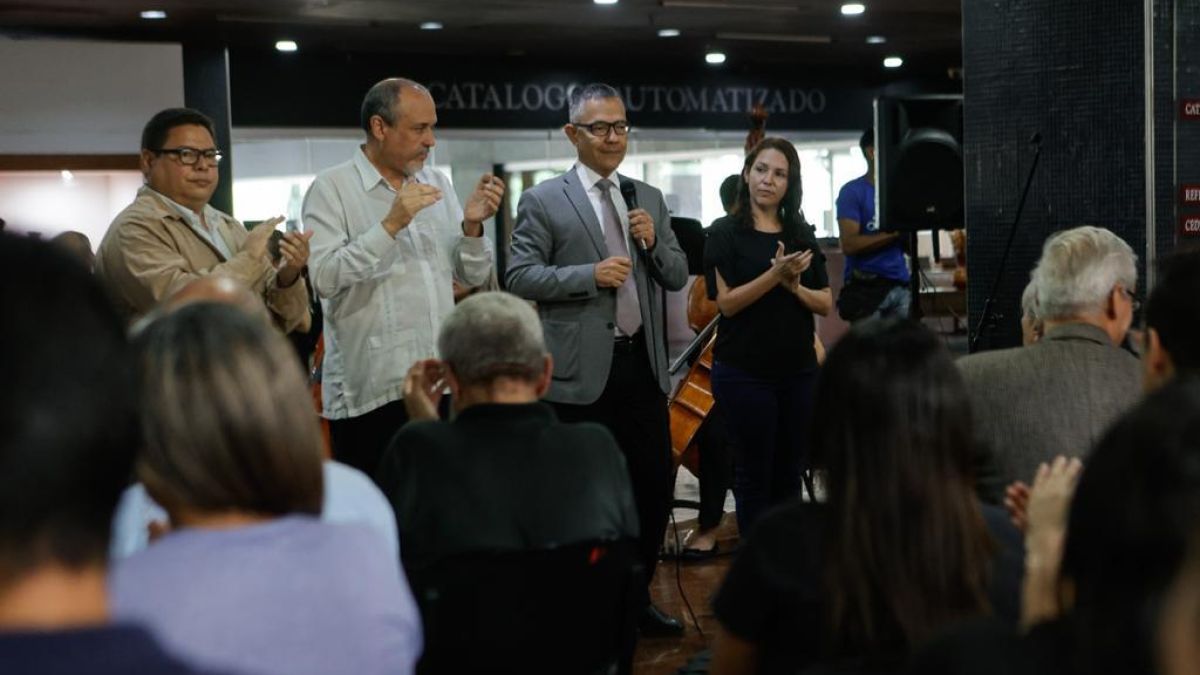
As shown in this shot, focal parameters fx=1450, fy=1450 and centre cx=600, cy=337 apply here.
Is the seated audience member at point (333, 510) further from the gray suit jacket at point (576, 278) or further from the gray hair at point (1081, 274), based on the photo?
the gray suit jacket at point (576, 278)

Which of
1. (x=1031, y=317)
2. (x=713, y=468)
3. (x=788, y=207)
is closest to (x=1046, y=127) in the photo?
(x=788, y=207)

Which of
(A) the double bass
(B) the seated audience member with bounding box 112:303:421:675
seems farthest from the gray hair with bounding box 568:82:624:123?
(B) the seated audience member with bounding box 112:303:421:675

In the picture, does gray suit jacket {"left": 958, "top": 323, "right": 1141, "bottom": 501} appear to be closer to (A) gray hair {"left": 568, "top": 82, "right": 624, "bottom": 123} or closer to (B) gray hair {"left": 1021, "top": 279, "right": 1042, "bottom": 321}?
(B) gray hair {"left": 1021, "top": 279, "right": 1042, "bottom": 321}

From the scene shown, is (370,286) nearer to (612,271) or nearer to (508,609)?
(612,271)

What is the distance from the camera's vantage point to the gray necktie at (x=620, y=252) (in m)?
4.14

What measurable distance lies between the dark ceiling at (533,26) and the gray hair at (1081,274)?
7.14 m

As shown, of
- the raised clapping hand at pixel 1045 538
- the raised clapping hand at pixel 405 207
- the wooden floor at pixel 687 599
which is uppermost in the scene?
the raised clapping hand at pixel 405 207

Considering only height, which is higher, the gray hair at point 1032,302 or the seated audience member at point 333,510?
the gray hair at point 1032,302

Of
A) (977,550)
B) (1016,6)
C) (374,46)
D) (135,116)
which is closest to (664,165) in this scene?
(374,46)

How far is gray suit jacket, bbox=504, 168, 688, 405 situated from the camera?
4023mm

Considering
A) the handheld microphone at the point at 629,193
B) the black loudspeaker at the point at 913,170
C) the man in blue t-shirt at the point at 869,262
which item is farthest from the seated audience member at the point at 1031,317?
the man in blue t-shirt at the point at 869,262

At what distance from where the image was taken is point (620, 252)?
13.8ft

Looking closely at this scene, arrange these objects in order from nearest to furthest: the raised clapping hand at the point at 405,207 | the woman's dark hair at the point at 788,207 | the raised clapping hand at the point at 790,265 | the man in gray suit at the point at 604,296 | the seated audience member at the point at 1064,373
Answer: the seated audience member at the point at 1064,373 → the raised clapping hand at the point at 405,207 → the man in gray suit at the point at 604,296 → the raised clapping hand at the point at 790,265 → the woman's dark hair at the point at 788,207

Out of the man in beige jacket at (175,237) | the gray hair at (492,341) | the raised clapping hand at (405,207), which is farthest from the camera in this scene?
the raised clapping hand at (405,207)
